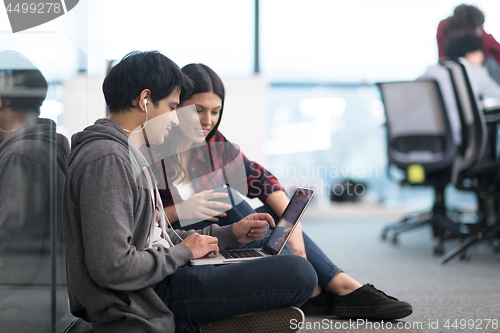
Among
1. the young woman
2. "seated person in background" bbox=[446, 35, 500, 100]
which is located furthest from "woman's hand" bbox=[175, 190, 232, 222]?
"seated person in background" bbox=[446, 35, 500, 100]

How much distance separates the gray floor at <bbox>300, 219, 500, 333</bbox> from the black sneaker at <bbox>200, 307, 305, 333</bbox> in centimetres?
26

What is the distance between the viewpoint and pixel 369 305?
3.95 feet

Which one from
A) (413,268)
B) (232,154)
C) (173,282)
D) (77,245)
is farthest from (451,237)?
(77,245)

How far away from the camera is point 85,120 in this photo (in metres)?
1.20

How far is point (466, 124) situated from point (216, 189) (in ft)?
5.36

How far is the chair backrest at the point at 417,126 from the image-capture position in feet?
8.65

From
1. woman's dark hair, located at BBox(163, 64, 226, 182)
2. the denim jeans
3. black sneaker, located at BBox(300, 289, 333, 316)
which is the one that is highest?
woman's dark hair, located at BBox(163, 64, 226, 182)

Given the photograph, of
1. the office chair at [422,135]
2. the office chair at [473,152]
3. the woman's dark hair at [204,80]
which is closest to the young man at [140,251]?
the woman's dark hair at [204,80]

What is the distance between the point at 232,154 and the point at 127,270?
2.12ft

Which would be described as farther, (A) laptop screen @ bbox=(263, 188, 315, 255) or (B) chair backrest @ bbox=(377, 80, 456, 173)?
(B) chair backrest @ bbox=(377, 80, 456, 173)

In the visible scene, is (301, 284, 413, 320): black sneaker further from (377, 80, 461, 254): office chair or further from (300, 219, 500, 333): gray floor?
(377, 80, 461, 254): office chair

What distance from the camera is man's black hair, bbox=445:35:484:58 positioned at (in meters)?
2.81

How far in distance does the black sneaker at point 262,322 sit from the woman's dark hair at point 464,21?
9.00ft

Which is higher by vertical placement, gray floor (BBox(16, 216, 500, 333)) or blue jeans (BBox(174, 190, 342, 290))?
blue jeans (BBox(174, 190, 342, 290))
